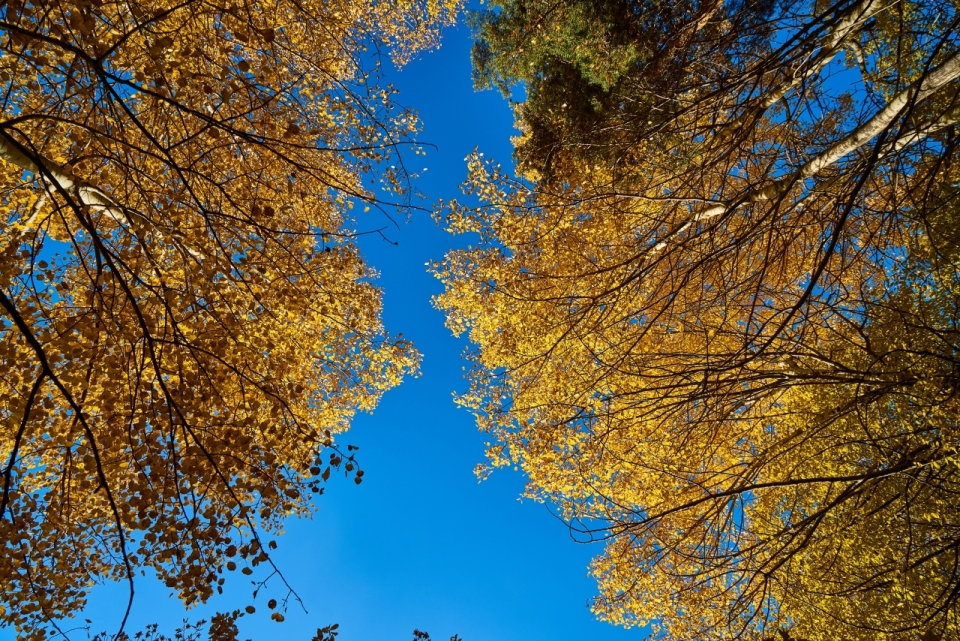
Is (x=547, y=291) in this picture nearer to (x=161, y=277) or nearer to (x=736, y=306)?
(x=736, y=306)

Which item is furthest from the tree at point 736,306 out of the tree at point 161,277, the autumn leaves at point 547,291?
the tree at point 161,277

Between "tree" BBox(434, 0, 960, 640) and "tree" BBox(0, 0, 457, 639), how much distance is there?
2581mm

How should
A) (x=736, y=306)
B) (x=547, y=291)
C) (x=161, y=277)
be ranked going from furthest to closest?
(x=547, y=291) < (x=736, y=306) < (x=161, y=277)

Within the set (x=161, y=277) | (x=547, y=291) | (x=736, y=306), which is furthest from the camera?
(x=547, y=291)

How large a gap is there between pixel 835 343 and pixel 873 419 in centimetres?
86

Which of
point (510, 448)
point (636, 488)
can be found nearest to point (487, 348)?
point (510, 448)

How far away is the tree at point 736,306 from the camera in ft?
11.1

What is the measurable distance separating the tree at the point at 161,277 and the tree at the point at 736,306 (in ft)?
8.47

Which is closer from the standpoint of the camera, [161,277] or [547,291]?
[161,277]

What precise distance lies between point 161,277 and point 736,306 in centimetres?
516

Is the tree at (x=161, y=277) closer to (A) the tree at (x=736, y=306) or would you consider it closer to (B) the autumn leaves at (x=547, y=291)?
(B) the autumn leaves at (x=547, y=291)

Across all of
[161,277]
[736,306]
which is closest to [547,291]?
[736,306]

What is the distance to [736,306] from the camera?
15.7ft

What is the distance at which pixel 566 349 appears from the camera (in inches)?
302
